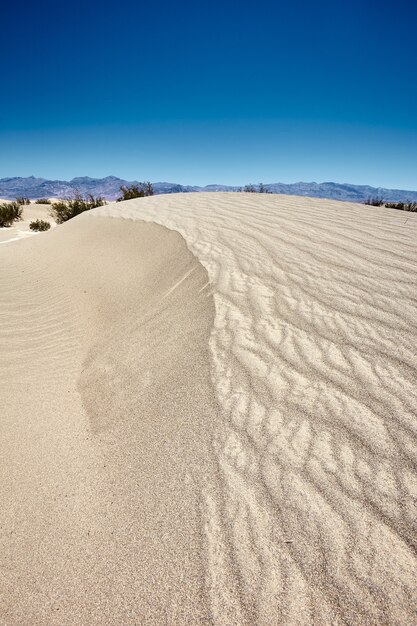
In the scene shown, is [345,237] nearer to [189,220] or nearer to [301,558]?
[189,220]

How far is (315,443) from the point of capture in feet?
5.75

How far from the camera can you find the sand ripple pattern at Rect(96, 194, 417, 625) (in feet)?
4.17

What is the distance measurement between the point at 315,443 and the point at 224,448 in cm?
50

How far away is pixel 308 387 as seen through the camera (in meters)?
2.08

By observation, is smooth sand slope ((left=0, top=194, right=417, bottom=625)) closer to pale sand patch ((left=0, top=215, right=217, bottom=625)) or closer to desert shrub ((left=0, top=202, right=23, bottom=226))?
pale sand patch ((left=0, top=215, right=217, bottom=625))

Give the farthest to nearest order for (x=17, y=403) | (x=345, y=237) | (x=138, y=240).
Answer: (x=138, y=240) → (x=345, y=237) → (x=17, y=403)

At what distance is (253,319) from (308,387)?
2.76 ft

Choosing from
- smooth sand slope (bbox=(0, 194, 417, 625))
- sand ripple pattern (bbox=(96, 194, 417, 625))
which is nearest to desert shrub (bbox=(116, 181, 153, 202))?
smooth sand slope (bbox=(0, 194, 417, 625))

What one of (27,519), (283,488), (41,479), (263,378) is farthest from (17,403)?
(283,488)

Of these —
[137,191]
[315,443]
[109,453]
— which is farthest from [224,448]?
[137,191]

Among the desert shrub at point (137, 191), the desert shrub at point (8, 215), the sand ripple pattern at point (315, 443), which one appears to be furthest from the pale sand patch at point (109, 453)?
the desert shrub at point (8, 215)

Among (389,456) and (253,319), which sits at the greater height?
(253,319)

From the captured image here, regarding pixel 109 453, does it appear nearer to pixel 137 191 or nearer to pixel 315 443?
pixel 315 443

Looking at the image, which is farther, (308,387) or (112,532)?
(308,387)
